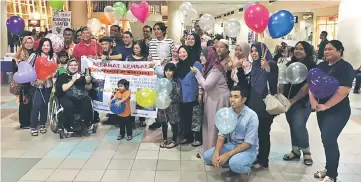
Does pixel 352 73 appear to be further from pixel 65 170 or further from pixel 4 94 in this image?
pixel 4 94

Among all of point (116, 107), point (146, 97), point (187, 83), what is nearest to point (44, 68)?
point (116, 107)

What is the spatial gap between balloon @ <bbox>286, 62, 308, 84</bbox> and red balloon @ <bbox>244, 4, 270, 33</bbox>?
1.93ft

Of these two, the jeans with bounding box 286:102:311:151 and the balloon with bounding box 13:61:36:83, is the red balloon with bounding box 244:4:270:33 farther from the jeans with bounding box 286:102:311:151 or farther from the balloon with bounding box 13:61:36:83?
the balloon with bounding box 13:61:36:83

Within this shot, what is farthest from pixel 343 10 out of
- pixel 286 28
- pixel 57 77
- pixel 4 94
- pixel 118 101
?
pixel 4 94

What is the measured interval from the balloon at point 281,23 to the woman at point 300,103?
0.22m

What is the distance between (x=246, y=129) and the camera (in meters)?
3.17

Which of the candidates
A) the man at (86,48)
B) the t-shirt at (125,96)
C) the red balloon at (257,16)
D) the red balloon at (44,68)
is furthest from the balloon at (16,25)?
the red balloon at (257,16)

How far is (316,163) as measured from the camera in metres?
3.94

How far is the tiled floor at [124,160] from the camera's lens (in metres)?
3.51

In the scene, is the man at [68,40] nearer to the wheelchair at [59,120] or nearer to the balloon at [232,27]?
the wheelchair at [59,120]

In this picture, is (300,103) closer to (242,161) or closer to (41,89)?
(242,161)

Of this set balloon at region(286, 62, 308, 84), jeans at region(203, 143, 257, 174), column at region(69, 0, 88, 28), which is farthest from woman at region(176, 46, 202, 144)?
column at region(69, 0, 88, 28)

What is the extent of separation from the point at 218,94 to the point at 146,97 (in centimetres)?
104

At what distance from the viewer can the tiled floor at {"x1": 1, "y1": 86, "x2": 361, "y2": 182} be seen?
351cm
